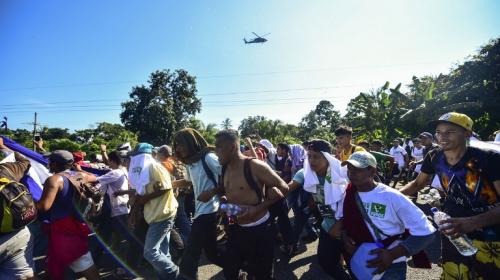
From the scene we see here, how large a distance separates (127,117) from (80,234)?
40975mm

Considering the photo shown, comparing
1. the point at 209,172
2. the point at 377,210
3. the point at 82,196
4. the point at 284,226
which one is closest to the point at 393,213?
the point at 377,210

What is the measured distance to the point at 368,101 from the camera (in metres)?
23.1

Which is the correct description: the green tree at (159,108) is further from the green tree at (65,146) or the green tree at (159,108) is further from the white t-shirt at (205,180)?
the white t-shirt at (205,180)

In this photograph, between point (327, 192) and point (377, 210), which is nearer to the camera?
point (377, 210)

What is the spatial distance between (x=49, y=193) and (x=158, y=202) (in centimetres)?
117

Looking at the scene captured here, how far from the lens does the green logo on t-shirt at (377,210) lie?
236cm

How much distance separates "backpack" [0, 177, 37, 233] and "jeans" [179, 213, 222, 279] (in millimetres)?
1621

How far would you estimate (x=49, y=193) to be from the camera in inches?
128

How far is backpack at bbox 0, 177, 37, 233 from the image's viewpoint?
2.93 meters

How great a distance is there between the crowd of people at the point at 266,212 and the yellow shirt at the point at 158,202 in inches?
0.5

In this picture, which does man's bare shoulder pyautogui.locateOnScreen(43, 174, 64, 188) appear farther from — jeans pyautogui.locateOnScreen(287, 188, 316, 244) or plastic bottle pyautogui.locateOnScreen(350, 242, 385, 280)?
jeans pyautogui.locateOnScreen(287, 188, 316, 244)

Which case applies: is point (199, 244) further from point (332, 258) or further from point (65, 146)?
point (65, 146)

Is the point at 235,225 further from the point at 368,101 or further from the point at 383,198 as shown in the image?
the point at 368,101

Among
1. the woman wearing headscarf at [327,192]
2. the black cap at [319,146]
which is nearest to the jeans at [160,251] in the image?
the woman wearing headscarf at [327,192]
